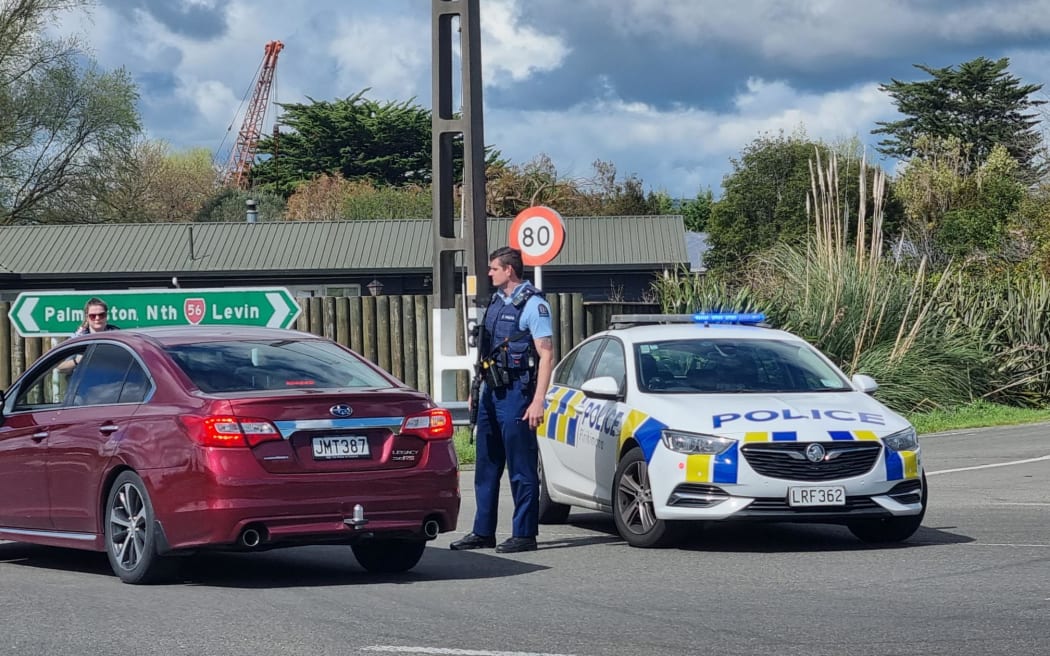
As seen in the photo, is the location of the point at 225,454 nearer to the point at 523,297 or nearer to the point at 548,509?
the point at 523,297

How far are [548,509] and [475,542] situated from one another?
65.0 inches

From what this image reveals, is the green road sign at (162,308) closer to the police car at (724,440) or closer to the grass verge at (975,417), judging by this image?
the police car at (724,440)

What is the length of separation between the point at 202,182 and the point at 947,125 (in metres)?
40.0

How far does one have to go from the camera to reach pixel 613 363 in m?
11.6

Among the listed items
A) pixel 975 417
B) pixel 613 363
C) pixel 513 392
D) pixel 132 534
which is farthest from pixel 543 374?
pixel 975 417

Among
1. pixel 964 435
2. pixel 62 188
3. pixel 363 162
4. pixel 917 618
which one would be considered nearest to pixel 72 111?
pixel 62 188

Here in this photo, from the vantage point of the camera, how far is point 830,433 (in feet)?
32.9

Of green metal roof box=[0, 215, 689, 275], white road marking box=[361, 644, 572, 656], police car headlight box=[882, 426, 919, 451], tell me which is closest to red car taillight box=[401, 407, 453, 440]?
white road marking box=[361, 644, 572, 656]

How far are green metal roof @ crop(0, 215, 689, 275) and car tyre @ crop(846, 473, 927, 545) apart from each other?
3195 centimetres

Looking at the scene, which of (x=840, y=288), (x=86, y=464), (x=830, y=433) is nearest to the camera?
(x=86, y=464)

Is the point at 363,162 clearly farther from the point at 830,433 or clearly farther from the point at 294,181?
the point at 830,433

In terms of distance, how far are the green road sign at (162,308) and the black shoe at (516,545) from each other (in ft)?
26.2

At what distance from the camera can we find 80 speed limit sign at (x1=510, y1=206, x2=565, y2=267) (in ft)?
60.2

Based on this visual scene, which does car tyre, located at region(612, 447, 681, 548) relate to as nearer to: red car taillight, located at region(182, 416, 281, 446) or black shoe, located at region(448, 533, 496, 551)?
black shoe, located at region(448, 533, 496, 551)
